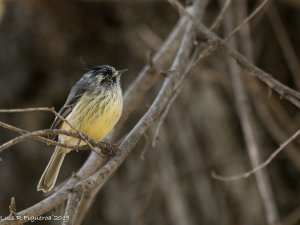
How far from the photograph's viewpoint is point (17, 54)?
625 cm

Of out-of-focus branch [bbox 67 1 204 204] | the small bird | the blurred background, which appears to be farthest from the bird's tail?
the blurred background

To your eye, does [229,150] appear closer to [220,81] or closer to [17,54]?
[220,81]

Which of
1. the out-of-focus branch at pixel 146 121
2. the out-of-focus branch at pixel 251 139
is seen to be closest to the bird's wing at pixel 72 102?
the out-of-focus branch at pixel 146 121

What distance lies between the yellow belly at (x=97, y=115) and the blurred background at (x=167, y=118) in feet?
4.69

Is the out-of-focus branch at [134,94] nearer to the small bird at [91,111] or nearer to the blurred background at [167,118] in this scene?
the small bird at [91,111]

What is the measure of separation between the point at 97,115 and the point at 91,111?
0.25 feet

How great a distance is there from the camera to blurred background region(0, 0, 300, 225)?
544 cm

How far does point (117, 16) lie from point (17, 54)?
1.18 metres

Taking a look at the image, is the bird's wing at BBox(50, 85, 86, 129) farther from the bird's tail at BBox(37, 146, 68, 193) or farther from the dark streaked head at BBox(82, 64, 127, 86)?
the bird's tail at BBox(37, 146, 68, 193)

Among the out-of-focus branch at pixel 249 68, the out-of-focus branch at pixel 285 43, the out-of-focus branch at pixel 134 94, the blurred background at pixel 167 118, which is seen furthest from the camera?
the blurred background at pixel 167 118

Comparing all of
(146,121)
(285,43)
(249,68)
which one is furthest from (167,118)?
(146,121)

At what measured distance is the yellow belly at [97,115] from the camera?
3.93 m

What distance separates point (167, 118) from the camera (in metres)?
5.84

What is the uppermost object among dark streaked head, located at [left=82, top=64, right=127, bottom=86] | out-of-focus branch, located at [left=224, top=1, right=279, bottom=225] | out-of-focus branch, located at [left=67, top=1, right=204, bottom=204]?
dark streaked head, located at [left=82, top=64, right=127, bottom=86]
